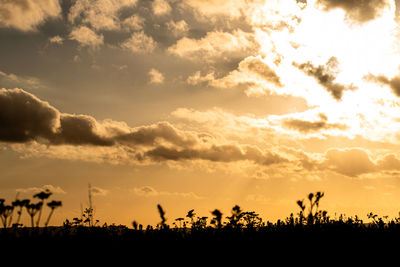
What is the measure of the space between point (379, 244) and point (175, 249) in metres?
4.70

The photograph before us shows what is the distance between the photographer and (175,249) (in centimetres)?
785

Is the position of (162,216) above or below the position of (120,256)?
above

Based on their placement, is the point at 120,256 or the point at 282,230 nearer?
the point at 120,256

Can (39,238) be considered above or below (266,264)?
above

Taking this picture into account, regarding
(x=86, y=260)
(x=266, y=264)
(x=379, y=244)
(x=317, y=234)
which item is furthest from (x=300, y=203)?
(x=86, y=260)

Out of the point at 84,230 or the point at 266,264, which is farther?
the point at 84,230

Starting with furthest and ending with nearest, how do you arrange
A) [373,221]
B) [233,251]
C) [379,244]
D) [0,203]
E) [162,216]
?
[373,221], [379,244], [233,251], [0,203], [162,216]

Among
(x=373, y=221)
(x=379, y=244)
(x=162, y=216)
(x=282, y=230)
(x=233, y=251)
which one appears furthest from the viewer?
(x=373, y=221)

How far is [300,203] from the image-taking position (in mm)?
7348

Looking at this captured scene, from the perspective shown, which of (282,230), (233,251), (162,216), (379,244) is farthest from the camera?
(282,230)

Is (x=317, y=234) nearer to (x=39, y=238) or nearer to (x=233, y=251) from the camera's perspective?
(x=233, y=251)

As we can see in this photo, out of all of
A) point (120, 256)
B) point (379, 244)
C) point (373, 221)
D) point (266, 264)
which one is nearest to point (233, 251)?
point (266, 264)

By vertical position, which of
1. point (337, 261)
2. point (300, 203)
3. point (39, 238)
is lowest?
point (337, 261)

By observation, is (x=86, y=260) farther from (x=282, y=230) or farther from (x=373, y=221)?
(x=373, y=221)
